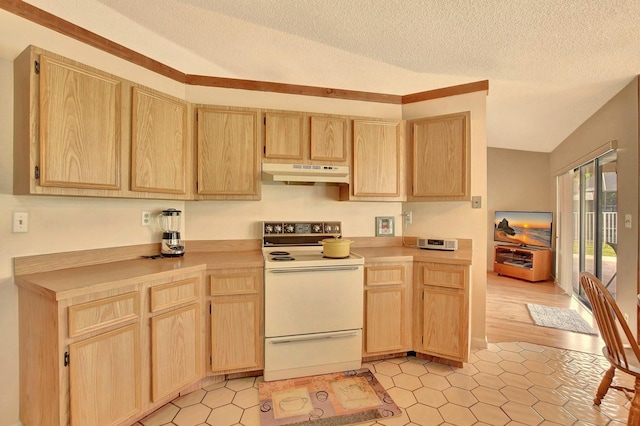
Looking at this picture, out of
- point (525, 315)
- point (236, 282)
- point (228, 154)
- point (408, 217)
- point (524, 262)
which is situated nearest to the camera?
point (236, 282)

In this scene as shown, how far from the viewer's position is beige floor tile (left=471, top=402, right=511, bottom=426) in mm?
1738

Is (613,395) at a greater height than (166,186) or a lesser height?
lesser

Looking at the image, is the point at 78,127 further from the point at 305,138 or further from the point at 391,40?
the point at 391,40

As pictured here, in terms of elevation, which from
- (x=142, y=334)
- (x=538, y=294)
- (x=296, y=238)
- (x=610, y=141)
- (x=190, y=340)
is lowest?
(x=538, y=294)

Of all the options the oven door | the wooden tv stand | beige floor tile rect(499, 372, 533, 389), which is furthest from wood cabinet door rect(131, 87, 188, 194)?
the wooden tv stand

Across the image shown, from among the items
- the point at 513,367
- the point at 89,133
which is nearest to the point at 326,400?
the point at 513,367

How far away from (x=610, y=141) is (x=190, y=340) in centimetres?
417

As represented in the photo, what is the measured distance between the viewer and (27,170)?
4.98 feet

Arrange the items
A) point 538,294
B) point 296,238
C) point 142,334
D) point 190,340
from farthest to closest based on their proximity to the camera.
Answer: point 538,294 → point 296,238 → point 190,340 → point 142,334

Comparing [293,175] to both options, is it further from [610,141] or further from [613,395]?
[610,141]

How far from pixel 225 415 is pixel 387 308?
4.31 feet

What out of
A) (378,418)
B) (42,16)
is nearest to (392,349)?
(378,418)

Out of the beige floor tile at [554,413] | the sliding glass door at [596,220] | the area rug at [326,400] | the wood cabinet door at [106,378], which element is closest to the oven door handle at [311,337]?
the area rug at [326,400]

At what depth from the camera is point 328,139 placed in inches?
100
